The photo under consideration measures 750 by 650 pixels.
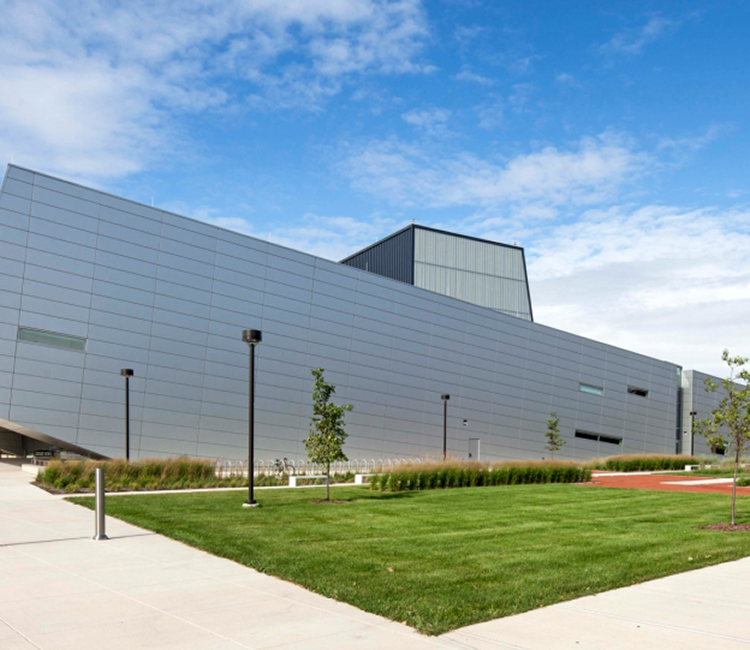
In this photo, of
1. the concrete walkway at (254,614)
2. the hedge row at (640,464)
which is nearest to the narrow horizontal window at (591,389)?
the hedge row at (640,464)

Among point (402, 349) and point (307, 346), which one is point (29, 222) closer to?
point (307, 346)

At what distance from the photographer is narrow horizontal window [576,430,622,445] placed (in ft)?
185

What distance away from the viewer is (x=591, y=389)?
57562mm

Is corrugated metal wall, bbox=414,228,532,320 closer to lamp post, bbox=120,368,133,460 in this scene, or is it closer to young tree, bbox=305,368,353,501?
lamp post, bbox=120,368,133,460

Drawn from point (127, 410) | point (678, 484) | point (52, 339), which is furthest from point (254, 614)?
point (678, 484)

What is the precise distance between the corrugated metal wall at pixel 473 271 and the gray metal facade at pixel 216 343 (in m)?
9.09

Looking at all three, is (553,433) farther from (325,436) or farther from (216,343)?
(325,436)

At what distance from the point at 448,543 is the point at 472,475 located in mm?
14737

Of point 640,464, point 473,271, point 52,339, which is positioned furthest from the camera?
point 473,271

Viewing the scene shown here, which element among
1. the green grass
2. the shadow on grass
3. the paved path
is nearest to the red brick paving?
the paved path

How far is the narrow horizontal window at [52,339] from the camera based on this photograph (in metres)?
28.9

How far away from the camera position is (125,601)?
7141mm

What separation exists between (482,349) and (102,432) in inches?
1072

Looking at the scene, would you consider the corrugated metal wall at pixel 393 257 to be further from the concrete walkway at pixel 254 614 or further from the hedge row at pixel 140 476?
the concrete walkway at pixel 254 614
